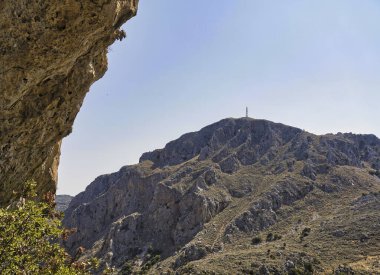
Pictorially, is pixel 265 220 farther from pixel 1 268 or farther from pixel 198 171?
A: pixel 1 268

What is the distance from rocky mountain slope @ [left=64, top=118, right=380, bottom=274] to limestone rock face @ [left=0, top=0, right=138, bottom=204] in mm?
54104

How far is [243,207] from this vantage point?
109250mm

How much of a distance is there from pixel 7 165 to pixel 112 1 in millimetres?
10293

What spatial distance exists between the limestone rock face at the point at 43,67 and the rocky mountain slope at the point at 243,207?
2130 inches

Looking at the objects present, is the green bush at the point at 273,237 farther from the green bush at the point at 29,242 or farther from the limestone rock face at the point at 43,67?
the green bush at the point at 29,242

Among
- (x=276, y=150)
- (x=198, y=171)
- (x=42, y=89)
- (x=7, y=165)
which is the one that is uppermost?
(x=276, y=150)

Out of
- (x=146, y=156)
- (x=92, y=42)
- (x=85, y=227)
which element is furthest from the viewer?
(x=146, y=156)

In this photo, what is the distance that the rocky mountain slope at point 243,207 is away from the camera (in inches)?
2936

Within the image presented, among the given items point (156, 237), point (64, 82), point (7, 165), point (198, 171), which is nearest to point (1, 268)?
point (7, 165)

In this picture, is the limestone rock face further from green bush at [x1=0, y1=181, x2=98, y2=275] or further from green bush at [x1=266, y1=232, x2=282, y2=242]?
green bush at [x1=266, y1=232, x2=282, y2=242]

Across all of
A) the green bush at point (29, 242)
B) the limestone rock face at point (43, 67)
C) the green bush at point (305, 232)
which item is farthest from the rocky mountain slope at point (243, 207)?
the green bush at point (29, 242)

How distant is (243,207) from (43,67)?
97979 millimetres

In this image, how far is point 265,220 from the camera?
101m

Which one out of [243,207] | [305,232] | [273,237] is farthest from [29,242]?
[243,207]
